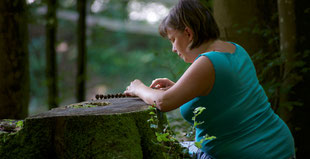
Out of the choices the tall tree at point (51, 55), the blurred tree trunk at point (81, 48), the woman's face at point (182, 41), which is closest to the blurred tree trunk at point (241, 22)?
the woman's face at point (182, 41)

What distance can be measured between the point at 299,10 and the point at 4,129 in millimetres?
3030

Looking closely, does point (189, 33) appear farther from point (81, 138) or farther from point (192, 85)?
point (81, 138)

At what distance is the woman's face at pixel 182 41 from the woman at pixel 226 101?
0.07m

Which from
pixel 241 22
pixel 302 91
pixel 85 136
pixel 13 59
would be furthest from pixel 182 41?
pixel 13 59

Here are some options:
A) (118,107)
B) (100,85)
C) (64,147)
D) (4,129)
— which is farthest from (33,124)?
(100,85)

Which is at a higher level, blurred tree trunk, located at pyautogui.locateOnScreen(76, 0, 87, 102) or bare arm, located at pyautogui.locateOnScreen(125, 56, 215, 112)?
blurred tree trunk, located at pyautogui.locateOnScreen(76, 0, 87, 102)

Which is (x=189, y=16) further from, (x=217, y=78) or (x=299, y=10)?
(x=299, y=10)

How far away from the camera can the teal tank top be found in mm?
1737

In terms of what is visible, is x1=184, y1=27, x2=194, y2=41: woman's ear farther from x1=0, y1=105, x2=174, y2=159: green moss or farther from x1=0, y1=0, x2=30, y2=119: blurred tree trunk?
x1=0, y1=0, x2=30, y2=119: blurred tree trunk

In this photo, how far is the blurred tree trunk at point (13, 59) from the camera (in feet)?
11.7

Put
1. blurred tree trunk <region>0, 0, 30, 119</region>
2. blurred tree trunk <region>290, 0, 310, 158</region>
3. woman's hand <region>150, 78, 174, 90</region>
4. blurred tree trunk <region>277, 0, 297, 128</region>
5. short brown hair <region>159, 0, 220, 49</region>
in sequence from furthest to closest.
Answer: blurred tree trunk <region>0, 0, 30, 119</region>
blurred tree trunk <region>290, 0, 310, 158</region>
blurred tree trunk <region>277, 0, 297, 128</region>
woman's hand <region>150, 78, 174, 90</region>
short brown hair <region>159, 0, 220, 49</region>

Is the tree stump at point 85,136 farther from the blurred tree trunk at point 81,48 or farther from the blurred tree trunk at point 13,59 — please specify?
the blurred tree trunk at point 81,48

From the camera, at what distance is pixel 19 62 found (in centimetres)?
372

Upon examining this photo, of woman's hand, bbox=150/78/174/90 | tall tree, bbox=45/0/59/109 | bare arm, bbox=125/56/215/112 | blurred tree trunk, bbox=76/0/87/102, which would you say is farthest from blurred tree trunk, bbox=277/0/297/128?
tall tree, bbox=45/0/59/109
